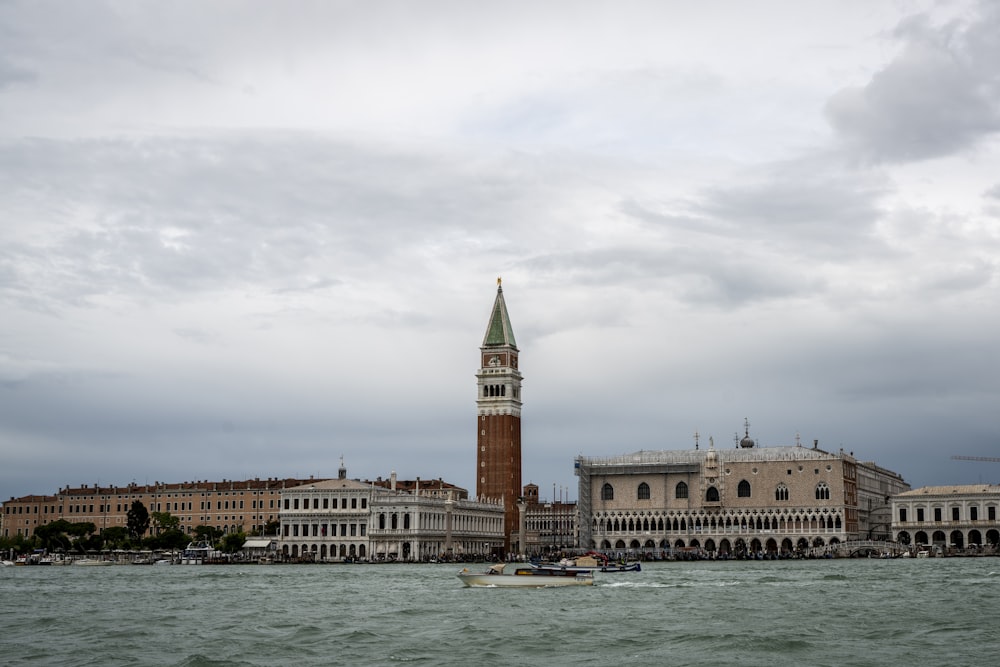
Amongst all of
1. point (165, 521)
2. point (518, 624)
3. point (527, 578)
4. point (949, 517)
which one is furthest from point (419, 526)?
point (518, 624)

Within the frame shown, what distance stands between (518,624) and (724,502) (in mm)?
86103

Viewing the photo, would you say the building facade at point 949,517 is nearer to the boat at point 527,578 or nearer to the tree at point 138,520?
the boat at point 527,578

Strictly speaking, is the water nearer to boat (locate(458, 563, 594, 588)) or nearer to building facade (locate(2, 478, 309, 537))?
boat (locate(458, 563, 594, 588))

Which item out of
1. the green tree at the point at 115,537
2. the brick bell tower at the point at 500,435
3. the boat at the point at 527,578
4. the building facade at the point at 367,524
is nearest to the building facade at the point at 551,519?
the brick bell tower at the point at 500,435

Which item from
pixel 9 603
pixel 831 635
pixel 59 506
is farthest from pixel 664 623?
pixel 59 506

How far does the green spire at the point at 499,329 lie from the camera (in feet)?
454

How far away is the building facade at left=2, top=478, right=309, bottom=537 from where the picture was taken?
468ft

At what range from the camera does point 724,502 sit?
126 meters

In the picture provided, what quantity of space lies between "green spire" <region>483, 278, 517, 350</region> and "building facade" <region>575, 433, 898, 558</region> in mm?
15485

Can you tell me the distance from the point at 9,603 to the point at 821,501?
3320 inches

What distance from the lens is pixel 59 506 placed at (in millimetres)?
151500

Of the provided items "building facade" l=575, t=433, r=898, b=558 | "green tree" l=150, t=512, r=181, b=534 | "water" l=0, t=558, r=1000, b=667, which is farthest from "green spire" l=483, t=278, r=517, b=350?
"water" l=0, t=558, r=1000, b=667

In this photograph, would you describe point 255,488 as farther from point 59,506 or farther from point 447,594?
point 447,594

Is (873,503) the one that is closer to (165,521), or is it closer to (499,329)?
(499,329)
